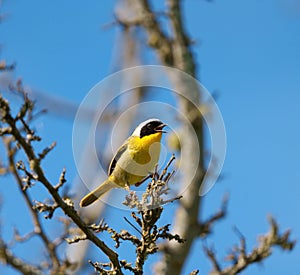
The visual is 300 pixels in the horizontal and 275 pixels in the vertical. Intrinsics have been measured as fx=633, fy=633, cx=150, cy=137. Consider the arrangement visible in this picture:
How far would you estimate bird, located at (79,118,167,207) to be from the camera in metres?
4.36

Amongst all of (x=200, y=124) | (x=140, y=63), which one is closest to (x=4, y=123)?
(x=200, y=124)

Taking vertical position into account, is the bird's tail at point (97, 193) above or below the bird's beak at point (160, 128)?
below

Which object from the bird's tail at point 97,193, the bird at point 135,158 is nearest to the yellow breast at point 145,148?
the bird at point 135,158

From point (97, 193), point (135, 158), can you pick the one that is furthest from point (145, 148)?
point (97, 193)

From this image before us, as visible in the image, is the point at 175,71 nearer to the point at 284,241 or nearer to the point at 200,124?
the point at 200,124

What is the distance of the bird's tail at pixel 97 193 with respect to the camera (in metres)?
4.43

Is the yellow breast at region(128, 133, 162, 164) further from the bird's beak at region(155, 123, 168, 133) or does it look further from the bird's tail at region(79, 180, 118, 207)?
the bird's tail at region(79, 180, 118, 207)

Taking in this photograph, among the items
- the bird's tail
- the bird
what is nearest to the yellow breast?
the bird

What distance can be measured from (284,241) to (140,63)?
17.4ft

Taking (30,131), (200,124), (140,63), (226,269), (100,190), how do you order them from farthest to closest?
(140,63), (200,124), (226,269), (100,190), (30,131)

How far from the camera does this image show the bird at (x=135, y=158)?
4363 mm

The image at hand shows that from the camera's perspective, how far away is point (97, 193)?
454 centimetres

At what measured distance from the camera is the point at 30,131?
11.6 feet

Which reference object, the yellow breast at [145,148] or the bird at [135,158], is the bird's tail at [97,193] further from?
the yellow breast at [145,148]
